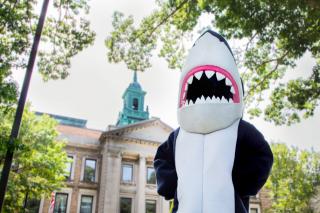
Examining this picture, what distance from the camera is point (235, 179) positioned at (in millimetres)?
2764

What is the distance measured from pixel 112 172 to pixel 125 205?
9.69 feet

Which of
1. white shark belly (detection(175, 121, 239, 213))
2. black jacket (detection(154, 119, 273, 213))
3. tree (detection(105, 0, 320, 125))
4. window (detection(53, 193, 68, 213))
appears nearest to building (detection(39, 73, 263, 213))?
window (detection(53, 193, 68, 213))

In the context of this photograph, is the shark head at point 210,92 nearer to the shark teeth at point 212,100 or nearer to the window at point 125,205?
the shark teeth at point 212,100

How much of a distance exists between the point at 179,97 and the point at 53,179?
13.3 meters

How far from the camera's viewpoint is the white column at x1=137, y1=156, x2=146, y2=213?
24853 mm

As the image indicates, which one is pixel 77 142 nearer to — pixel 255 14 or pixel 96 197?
pixel 96 197

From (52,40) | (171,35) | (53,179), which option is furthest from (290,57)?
(53,179)

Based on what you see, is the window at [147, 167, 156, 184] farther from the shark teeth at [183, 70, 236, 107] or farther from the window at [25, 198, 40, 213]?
the shark teeth at [183, 70, 236, 107]

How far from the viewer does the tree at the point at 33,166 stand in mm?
13641

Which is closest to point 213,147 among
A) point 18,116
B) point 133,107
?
point 18,116

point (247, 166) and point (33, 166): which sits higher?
point (33, 166)

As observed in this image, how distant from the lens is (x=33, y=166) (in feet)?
46.6

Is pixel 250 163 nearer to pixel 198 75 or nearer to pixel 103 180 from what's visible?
pixel 198 75

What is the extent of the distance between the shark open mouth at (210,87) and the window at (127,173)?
23745 mm
